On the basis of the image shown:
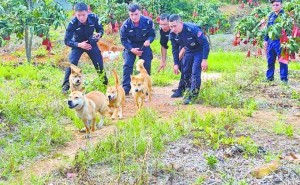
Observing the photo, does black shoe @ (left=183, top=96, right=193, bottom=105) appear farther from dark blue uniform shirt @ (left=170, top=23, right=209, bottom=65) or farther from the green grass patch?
the green grass patch

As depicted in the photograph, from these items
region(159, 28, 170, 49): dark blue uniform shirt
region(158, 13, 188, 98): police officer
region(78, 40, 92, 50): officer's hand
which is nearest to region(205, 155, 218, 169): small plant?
region(158, 13, 188, 98): police officer

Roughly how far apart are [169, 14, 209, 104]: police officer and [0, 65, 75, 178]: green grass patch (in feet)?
7.37

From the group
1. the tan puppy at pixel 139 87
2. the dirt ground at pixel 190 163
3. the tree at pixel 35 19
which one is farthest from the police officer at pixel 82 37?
the dirt ground at pixel 190 163

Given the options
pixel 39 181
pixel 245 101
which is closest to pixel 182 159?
pixel 39 181

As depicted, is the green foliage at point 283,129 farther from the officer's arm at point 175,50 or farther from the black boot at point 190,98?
the officer's arm at point 175,50

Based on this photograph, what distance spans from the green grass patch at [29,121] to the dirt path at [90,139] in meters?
0.14

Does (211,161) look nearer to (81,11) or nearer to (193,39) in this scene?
(193,39)

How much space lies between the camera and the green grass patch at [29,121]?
249 inches

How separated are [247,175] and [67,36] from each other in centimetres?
547

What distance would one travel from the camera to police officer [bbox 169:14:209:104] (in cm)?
916

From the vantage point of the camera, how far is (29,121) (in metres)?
7.85

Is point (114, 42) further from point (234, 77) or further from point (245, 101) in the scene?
point (245, 101)

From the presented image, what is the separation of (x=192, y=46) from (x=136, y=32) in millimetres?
1253

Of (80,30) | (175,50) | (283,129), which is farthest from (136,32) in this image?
(283,129)
